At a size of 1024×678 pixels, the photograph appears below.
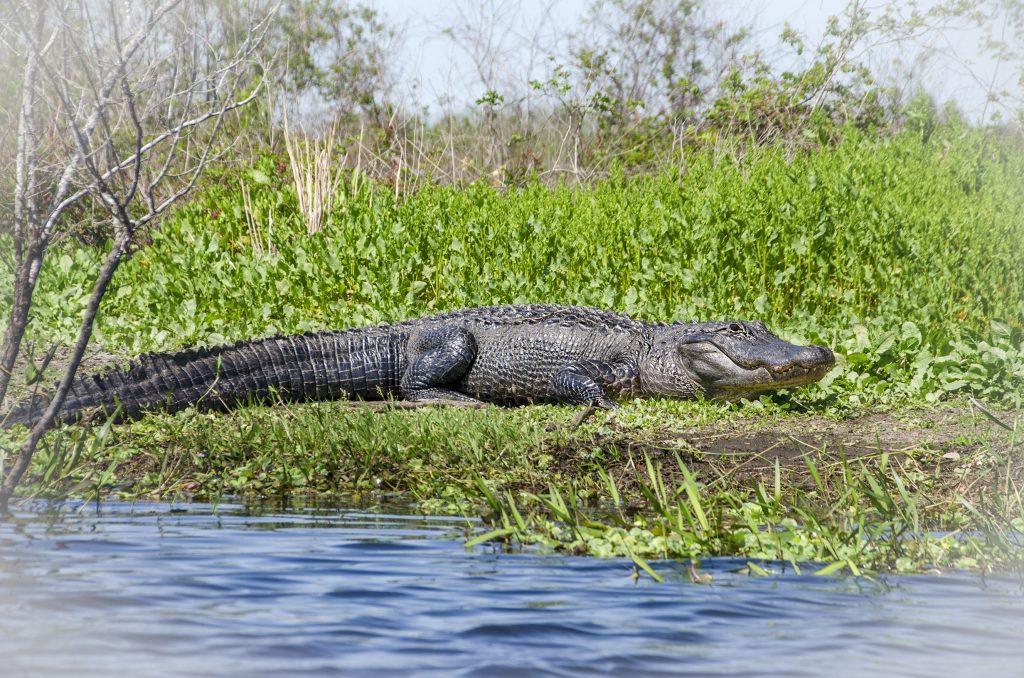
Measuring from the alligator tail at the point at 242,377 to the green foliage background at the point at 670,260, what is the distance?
1.82m

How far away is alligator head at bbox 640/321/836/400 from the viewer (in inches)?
291

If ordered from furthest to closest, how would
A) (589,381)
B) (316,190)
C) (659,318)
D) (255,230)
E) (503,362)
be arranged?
(255,230) → (316,190) → (659,318) → (503,362) → (589,381)

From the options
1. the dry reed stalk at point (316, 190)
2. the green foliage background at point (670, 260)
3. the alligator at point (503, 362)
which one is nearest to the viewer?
the alligator at point (503, 362)

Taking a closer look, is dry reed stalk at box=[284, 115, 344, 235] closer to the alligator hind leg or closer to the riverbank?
the alligator hind leg

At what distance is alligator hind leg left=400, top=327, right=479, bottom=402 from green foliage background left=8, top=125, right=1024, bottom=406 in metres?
2.05

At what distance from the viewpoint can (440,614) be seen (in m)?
3.15

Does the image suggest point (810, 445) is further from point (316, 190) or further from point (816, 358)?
point (316, 190)

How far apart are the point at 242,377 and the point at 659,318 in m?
3.96

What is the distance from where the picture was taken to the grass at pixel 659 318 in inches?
173

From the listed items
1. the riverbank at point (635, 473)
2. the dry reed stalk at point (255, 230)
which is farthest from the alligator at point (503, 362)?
the dry reed stalk at point (255, 230)

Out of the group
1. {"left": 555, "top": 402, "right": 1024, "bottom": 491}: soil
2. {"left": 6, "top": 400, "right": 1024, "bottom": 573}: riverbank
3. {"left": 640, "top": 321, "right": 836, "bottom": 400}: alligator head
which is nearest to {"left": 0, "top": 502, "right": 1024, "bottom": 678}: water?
{"left": 6, "top": 400, "right": 1024, "bottom": 573}: riverbank

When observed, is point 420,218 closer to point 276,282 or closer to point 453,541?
point 276,282

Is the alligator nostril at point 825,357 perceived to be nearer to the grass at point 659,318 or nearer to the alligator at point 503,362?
the alligator at point 503,362

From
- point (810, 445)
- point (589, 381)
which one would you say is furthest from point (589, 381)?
point (810, 445)
